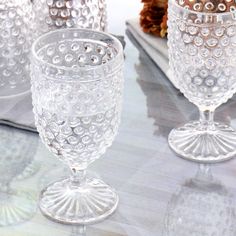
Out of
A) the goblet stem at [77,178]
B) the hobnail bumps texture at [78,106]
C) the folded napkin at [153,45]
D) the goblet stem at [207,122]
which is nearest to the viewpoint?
the hobnail bumps texture at [78,106]

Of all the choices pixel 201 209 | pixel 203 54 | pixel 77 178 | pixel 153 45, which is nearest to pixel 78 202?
pixel 77 178

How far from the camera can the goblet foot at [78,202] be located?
978mm

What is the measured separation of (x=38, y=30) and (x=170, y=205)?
384mm

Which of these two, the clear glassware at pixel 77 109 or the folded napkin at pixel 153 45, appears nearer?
the clear glassware at pixel 77 109

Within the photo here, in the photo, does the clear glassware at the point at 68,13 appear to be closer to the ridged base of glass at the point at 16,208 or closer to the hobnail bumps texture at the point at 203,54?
the hobnail bumps texture at the point at 203,54

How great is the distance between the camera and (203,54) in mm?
1062

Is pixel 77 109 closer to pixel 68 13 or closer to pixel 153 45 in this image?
pixel 68 13

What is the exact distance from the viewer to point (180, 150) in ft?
3.62

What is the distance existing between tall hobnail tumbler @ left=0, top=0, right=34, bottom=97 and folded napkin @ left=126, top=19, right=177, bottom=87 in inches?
8.0

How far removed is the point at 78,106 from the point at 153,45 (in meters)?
0.42

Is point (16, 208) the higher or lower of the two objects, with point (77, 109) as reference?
lower

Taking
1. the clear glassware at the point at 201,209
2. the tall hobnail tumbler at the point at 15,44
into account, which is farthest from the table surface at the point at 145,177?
the tall hobnail tumbler at the point at 15,44

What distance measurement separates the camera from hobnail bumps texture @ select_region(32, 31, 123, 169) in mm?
923

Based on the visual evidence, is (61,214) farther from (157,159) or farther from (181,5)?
(181,5)
